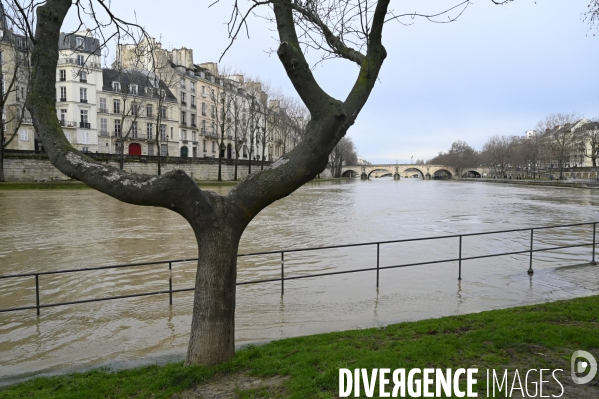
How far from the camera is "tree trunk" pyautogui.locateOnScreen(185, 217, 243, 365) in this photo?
455 cm

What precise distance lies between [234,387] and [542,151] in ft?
364

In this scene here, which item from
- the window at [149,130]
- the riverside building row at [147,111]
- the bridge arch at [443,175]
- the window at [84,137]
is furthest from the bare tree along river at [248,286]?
the bridge arch at [443,175]

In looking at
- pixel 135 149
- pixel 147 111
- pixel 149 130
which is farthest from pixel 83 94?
pixel 149 130

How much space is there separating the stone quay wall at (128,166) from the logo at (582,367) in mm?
30382

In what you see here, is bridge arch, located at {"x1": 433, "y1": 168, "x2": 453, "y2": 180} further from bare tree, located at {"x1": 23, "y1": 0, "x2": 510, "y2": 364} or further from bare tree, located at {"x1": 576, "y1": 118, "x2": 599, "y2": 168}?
bare tree, located at {"x1": 23, "y1": 0, "x2": 510, "y2": 364}

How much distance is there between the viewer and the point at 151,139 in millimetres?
66750

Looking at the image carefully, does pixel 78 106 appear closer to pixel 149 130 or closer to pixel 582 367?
pixel 149 130

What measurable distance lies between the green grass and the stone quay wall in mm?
27697

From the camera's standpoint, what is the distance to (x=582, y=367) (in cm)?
445

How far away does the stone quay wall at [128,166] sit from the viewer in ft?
139

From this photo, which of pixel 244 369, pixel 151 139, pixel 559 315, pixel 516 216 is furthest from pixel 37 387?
pixel 151 139

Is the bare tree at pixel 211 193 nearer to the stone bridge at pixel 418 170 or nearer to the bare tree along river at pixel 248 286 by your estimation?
the bare tree along river at pixel 248 286

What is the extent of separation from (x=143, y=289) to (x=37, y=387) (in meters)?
5.66

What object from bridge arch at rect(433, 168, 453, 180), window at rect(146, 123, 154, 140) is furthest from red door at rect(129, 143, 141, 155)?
bridge arch at rect(433, 168, 453, 180)
